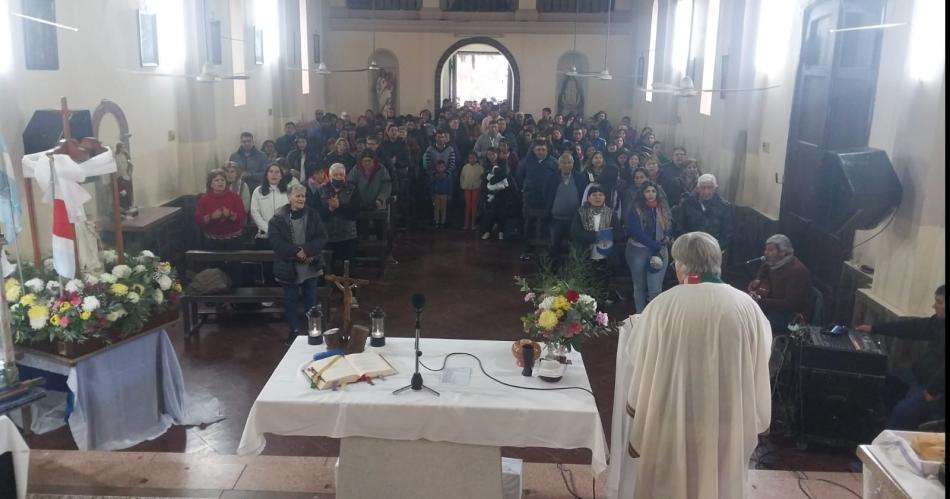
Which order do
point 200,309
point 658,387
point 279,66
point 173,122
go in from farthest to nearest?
point 279,66 → point 173,122 → point 200,309 → point 658,387

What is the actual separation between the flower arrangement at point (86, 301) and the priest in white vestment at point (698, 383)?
330 centimetres

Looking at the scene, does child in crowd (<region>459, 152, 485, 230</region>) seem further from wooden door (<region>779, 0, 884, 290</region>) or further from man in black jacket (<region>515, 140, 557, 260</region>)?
wooden door (<region>779, 0, 884, 290</region>)

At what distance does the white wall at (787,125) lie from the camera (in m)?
5.45

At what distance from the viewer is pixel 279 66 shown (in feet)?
51.1

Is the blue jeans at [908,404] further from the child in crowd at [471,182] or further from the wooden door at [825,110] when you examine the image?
the child in crowd at [471,182]

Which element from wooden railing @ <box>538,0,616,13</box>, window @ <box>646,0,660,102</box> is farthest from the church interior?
wooden railing @ <box>538,0,616,13</box>

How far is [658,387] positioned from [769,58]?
6.65m

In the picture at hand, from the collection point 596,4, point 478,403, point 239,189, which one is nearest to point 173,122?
point 239,189

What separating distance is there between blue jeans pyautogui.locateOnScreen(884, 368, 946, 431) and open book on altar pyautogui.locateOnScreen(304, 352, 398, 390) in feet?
10.5

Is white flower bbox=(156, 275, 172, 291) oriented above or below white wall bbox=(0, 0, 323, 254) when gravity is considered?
below

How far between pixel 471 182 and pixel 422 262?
207 centimetres

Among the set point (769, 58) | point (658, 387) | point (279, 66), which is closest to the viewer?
point (658, 387)

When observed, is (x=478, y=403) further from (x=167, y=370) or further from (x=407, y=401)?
(x=167, y=370)

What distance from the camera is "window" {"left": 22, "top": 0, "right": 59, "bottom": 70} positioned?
21.5 feet
